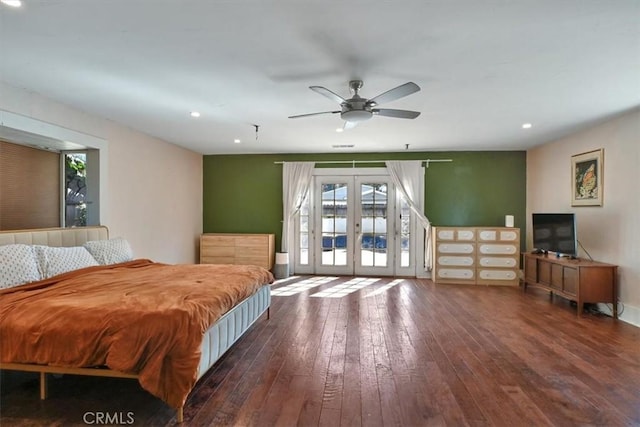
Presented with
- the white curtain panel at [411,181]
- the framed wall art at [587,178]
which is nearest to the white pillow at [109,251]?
the white curtain panel at [411,181]

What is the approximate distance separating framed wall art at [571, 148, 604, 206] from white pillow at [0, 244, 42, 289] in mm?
6370

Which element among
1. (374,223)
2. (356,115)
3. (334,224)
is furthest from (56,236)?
(374,223)

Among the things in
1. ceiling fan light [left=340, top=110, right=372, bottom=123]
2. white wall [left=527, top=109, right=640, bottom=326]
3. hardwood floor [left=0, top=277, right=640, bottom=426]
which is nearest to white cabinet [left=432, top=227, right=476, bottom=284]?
white wall [left=527, top=109, right=640, bottom=326]

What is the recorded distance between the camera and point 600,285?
3.88 m

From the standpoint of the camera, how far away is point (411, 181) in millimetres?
6066

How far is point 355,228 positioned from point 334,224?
43 centimetres

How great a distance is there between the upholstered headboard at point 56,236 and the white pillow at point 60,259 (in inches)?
7.4

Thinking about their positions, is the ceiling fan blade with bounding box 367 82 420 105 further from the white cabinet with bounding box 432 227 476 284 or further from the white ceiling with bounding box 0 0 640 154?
the white cabinet with bounding box 432 227 476 284

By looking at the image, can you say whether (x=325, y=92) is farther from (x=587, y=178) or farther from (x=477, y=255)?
(x=477, y=255)

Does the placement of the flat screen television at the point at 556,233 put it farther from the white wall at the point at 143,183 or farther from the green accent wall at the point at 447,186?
the white wall at the point at 143,183

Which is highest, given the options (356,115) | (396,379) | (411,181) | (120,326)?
(356,115)

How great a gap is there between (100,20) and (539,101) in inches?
156

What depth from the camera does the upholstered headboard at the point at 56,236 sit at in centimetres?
292

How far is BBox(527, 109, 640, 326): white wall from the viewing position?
367 cm
